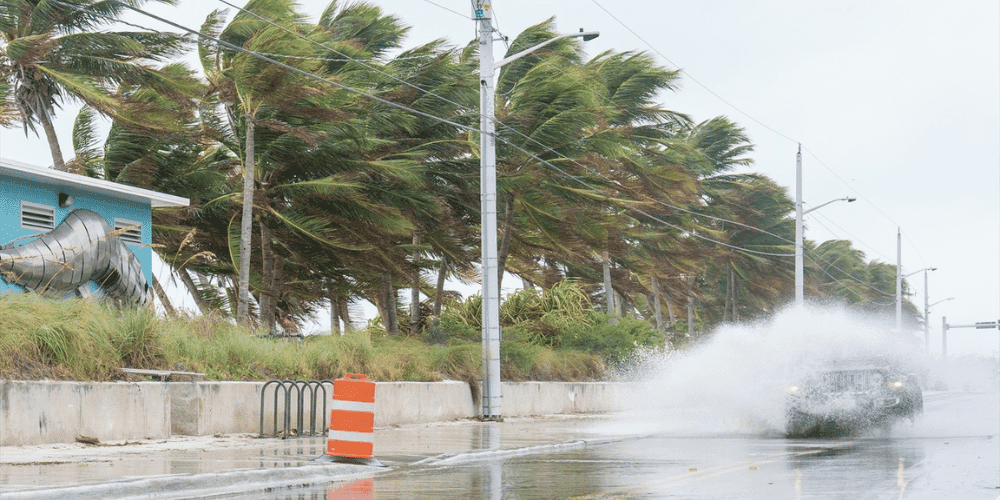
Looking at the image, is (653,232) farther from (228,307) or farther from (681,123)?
(228,307)

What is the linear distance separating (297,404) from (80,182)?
22.3 ft

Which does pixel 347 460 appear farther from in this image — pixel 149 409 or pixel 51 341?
pixel 51 341

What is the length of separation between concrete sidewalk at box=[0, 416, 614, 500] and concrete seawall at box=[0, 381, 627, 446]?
21 centimetres

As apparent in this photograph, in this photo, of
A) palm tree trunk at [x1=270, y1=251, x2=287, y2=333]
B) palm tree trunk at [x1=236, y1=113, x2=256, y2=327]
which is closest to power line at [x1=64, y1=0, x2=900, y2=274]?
palm tree trunk at [x1=236, y1=113, x2=256, y2=327]

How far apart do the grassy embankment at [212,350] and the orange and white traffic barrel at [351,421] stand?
403cm

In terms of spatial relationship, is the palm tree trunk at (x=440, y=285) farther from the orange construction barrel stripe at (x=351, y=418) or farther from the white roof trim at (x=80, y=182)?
the orange construction barrel stripe at (x=351, y=418)

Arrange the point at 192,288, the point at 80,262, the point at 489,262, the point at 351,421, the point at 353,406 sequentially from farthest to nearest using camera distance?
1. the point at 192,288
2. the point at 489,262
3. the point at 80,262
4. the point at 351,421
5. the point at 353,406

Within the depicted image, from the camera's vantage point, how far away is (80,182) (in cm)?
2173

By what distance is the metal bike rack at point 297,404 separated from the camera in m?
17.4

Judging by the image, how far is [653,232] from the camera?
4391cm

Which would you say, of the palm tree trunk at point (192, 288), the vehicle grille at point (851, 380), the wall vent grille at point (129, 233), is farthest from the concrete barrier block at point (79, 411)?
the palm tree trunk at point (192, 288)

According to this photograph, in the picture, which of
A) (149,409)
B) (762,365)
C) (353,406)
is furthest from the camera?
(762,365)

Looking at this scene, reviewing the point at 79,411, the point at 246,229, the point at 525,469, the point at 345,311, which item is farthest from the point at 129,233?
the point at 345,311

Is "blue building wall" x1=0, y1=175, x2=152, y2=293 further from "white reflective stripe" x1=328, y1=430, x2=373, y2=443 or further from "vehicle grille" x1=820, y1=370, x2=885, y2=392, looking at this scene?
"vehicle grille" x1=820, y1=370, x2=885, y2=392
